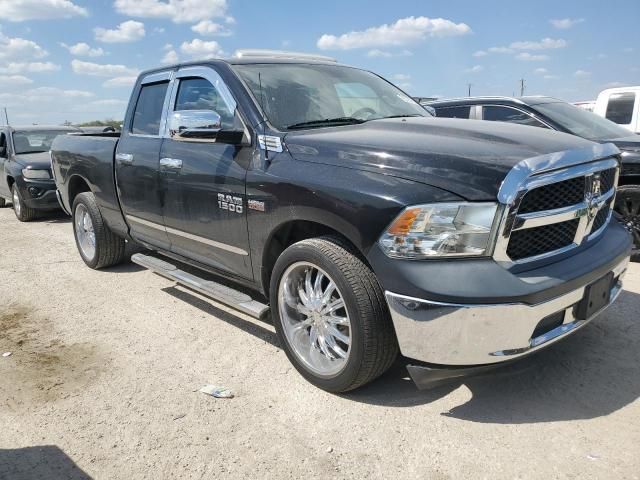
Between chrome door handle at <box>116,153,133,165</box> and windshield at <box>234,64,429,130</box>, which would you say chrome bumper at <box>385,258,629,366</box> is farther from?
chrome door handle at <box>116,153,133,165</box>

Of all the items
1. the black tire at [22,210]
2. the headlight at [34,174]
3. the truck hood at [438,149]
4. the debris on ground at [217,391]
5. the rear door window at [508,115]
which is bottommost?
the debris on ground at [217,391]

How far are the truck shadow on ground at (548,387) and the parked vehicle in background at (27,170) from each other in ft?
27.4

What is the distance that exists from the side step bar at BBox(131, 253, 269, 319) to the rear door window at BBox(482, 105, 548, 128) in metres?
4.08

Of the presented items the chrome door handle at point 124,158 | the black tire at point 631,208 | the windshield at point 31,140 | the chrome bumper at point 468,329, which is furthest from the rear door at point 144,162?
the windshield at point 31,140

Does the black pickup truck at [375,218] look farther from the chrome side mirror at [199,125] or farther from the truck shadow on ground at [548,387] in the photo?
the truck shadow on ground at [548,387]

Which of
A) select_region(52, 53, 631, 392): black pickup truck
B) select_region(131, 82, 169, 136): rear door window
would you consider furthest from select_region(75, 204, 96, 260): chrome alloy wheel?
select_region(52, 53, 631, 392): black pickup truck

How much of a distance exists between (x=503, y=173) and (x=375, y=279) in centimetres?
81

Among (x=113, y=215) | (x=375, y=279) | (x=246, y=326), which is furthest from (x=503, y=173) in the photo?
(x=113, y=215)

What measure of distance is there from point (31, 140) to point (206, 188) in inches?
341

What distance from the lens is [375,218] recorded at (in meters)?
2.57

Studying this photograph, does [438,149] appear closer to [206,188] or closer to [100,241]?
[206,188]

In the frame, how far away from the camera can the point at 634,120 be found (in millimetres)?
9461

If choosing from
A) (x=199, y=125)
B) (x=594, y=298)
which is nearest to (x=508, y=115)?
(x=594, y=298)

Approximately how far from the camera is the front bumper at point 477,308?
238 centimetres
